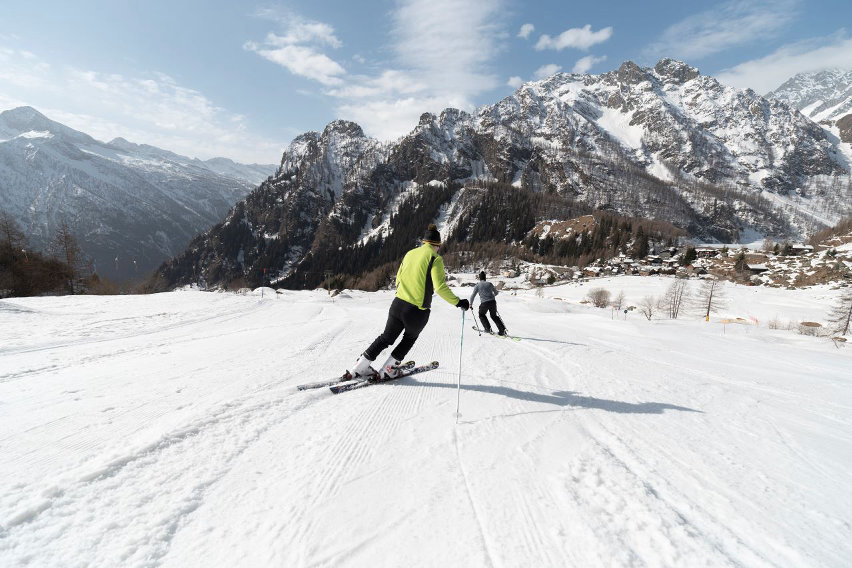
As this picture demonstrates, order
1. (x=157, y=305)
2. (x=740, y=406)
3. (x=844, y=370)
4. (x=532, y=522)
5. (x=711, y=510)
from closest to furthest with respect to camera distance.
Answer: (x=532, y=522)
(x=711, y=510)
(x=740, y=406)
(x=844, y=370)
(x=157, y=305)

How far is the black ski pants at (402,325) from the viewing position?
16.3 feet

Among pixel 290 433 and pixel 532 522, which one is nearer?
pixel 532 522

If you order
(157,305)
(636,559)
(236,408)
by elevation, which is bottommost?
(157,305)

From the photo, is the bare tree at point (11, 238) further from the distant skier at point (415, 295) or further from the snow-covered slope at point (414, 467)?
the distant skier at point (415, 295)

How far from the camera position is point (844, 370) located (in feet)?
25.0

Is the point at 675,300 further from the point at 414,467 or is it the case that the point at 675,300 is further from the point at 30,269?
the point at 30,269

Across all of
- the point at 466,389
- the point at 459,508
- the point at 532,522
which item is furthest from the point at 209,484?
the point at 466,389

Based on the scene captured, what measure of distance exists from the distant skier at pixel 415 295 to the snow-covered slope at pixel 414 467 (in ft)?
1.98

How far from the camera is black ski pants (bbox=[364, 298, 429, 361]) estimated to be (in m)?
4.97

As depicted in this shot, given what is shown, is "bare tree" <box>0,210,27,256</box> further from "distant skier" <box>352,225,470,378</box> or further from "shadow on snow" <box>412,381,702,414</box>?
"shadow on snow" <box>412,381,702,414</box>

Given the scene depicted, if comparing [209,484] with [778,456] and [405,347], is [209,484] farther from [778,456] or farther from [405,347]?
[778,456]

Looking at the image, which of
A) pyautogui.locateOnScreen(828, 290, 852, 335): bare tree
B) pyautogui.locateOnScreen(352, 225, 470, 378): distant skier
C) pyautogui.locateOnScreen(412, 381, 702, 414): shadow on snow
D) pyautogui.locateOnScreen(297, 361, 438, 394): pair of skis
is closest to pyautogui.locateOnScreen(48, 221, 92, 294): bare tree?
pyautogui.locateOnScreen(297, 361, 438, 394): pair of skis

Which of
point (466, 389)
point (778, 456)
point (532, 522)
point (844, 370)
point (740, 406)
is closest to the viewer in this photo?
point (532, 522)

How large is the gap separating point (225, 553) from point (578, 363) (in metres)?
6.47
